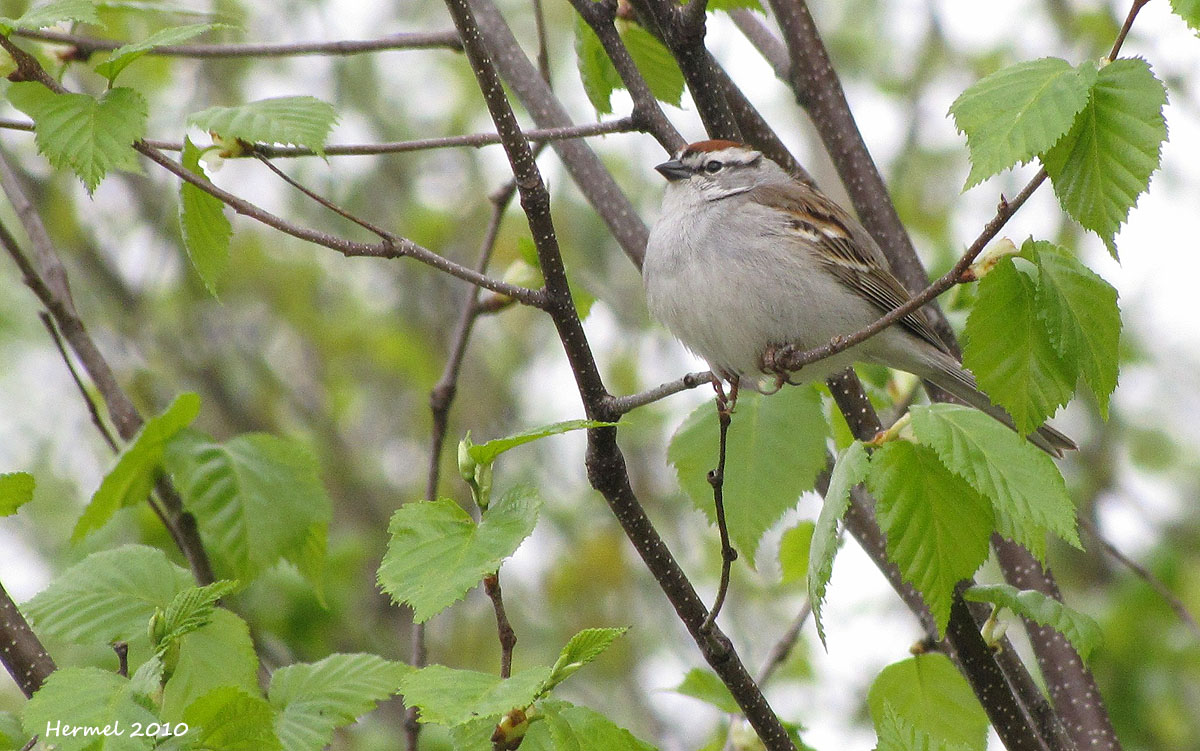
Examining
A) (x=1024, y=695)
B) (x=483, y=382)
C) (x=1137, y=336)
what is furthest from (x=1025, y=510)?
(x=1137, y=336)

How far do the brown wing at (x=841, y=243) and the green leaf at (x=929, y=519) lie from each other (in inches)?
60.0

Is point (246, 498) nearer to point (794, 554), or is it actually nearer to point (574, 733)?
point (574, 733)

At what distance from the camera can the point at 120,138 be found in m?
2.04

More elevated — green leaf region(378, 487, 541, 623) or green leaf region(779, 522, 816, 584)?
green leaf region(779, 522, 816, 584)

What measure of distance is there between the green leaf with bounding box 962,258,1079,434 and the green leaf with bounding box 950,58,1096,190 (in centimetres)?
25

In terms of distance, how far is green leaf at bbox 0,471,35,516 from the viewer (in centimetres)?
202

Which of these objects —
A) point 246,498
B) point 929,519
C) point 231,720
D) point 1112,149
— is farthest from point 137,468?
point 1112,149

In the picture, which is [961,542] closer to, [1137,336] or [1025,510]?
[1025,510]

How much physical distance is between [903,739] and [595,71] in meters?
1.83

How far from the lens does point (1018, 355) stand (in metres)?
1.89

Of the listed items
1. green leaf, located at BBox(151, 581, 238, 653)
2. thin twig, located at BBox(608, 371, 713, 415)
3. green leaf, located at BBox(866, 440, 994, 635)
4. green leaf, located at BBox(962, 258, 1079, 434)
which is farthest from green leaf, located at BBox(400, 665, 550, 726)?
green leaf, located at BBox(962, 258, 1079, 434)

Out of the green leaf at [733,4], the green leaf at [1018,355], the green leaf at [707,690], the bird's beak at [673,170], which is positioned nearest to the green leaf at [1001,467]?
the green leaf at [1018,355]

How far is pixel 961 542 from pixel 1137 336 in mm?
6123

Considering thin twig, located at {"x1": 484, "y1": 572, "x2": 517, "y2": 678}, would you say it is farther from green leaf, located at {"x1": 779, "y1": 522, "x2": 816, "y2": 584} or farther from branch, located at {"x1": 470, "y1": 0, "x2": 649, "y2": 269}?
branch, located at {"x1": 470, "y1": 0, "x2": 649, "y2": 269}
